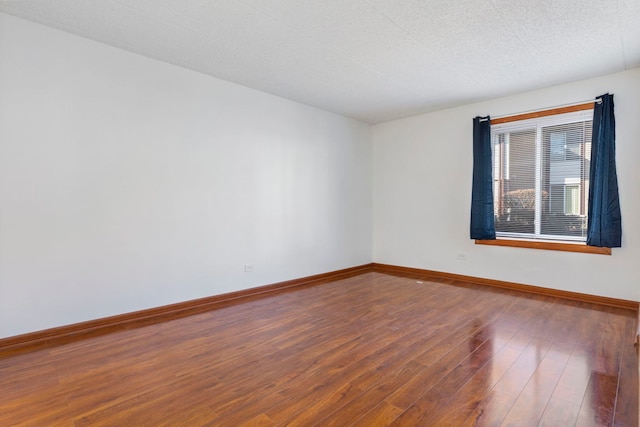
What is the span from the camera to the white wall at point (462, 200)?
12.1 ft

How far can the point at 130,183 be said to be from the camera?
3244 millimetres

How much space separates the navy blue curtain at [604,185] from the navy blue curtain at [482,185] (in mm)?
1130

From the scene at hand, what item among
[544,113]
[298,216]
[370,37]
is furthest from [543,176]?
[298,216]

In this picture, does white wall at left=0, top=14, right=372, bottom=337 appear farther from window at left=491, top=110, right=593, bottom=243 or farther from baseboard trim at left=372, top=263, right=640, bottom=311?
window at left=491, top=110, right=593, bottom=243

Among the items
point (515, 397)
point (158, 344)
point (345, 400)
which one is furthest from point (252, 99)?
point (515, 397)

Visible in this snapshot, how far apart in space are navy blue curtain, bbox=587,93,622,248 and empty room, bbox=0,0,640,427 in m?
0.02

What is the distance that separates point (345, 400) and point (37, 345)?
8.51 ft

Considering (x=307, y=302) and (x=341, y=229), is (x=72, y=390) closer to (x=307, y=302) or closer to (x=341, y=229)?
(x=307, y=302)

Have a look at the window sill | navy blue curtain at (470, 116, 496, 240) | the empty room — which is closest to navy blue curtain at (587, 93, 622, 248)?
the empty room

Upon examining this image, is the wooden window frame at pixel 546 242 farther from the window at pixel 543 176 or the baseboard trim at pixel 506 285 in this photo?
the baseboard trim at pixel 506 285

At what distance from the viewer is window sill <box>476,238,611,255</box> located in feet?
12.7

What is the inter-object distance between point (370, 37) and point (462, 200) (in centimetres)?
304

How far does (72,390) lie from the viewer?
2.06 metres

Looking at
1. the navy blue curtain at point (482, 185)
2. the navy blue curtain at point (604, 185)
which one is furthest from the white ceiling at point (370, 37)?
the navy blue curtain at point (482, 185)
